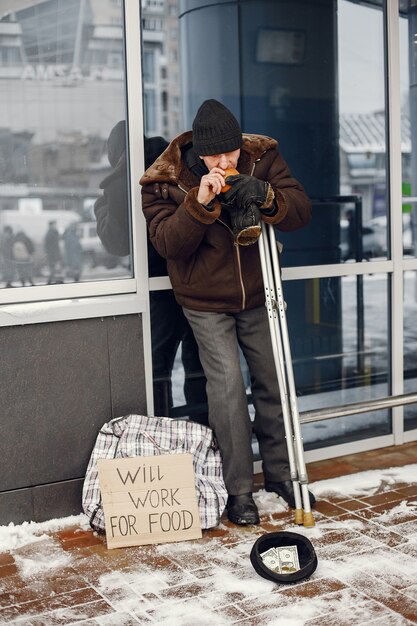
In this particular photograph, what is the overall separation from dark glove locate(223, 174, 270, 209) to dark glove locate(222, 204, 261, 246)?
3cm

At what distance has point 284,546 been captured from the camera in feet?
11.1

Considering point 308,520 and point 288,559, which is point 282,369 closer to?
point 308,520

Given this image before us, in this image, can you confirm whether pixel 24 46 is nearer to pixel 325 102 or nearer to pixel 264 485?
pixel 325 102

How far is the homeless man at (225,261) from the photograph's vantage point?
3701 millimetres

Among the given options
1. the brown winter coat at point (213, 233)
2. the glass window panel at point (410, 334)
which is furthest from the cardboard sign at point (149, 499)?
the glass window panel at point (410, 334)

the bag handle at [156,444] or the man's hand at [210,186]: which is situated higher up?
the man's hand at [210,186]

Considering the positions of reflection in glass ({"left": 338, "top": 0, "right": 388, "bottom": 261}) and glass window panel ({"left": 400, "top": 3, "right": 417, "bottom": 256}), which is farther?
glass window panel ({"left": 400, "top": 3, "right": 417, "bottom": 256})

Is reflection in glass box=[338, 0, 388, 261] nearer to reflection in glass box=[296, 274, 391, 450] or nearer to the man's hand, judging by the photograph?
reflection in glass box=[296, 274, 391, 450]

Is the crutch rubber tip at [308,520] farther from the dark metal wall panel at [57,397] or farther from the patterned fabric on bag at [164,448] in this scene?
the dark metal wall panel at [57,397]

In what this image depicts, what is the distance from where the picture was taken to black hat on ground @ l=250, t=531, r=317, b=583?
3201 millimetres

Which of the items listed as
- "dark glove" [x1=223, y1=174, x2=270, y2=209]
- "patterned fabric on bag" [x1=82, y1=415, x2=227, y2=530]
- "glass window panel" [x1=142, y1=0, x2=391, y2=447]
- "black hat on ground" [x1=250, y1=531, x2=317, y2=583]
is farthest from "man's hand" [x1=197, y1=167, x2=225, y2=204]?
"black hat on ground" [x1=250, y1=531, x2=317, y2=583]

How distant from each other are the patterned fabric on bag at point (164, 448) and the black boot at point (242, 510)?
0.22ft

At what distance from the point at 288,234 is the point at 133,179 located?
905mm

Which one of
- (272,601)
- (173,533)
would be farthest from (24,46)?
(272,601)
